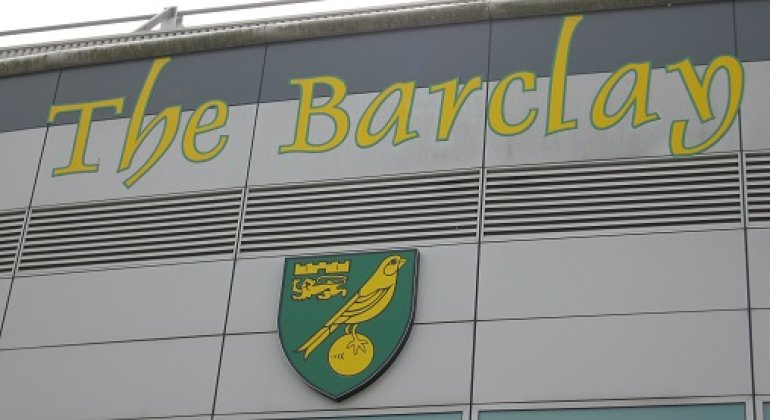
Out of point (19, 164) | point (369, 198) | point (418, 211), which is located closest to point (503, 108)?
point (418, 211)

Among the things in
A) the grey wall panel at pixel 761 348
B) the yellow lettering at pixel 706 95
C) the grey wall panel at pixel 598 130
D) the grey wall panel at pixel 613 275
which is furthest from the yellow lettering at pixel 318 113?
the grey wall panel at pixel 761 348

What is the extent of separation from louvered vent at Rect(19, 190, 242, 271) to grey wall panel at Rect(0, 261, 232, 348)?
206mm

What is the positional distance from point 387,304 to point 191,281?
7.50 ft

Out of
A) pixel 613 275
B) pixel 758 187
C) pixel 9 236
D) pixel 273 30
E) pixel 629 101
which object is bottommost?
pixel 613 275

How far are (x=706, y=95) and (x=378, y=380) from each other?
181 inches

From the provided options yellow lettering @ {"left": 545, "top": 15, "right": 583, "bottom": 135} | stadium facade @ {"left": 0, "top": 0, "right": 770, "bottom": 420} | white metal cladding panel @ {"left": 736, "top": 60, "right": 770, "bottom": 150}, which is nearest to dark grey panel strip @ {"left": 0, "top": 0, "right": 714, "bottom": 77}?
stadium facade @ {"left": 0, "top": 0, "right": 770, "bottom": 420}

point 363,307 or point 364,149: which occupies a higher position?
point 364,149

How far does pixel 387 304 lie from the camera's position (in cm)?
1543

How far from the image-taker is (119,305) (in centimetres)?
1642

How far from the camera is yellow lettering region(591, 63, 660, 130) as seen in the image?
16.0 meters

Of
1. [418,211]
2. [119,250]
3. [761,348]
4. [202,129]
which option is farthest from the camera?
[202,129]

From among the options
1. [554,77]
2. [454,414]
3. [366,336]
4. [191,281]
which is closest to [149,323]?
[191,281]

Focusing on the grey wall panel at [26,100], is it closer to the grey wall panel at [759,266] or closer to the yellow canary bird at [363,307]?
the yellow canary bird at [363,307]

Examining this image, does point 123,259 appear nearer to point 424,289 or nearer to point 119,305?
point 119,305
